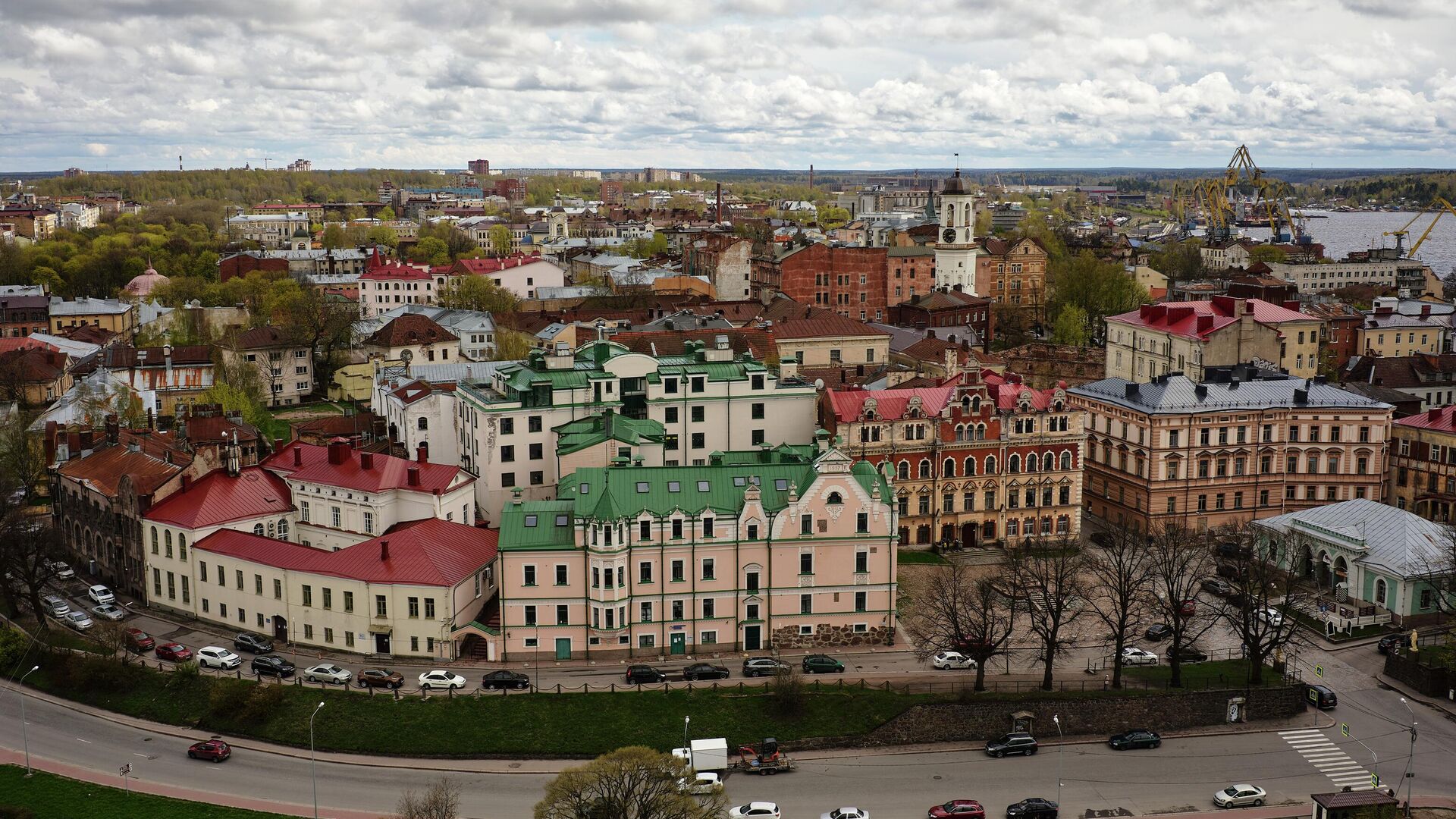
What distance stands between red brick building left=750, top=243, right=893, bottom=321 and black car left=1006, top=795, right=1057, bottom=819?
7863cm

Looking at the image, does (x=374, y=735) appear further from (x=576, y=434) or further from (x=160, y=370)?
(x=160, y=370)

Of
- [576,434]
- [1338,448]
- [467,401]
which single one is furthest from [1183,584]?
[467,401]

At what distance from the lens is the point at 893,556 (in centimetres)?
5978

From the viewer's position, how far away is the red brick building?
122188 mm

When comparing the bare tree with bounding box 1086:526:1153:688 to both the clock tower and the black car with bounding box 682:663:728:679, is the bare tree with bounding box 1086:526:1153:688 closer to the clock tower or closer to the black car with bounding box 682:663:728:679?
the black car with bounding box 682:663:728:679

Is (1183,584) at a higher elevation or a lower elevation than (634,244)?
lower

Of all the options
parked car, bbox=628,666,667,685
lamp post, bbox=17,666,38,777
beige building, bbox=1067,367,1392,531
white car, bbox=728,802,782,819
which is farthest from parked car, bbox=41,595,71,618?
beige building, bbox=1067,367,1392,531

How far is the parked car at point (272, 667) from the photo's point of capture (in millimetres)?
55188

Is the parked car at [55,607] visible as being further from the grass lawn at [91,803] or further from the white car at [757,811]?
the white car at [757,811]

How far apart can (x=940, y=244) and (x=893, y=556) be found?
76308 mm

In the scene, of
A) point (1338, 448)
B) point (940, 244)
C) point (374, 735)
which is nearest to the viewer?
point (374, 735)

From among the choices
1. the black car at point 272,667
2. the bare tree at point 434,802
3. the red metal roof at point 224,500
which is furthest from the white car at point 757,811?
the red metal roof at point 224,500

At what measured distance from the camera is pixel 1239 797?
157 ft

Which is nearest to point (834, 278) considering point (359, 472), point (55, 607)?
point (359, 472)
